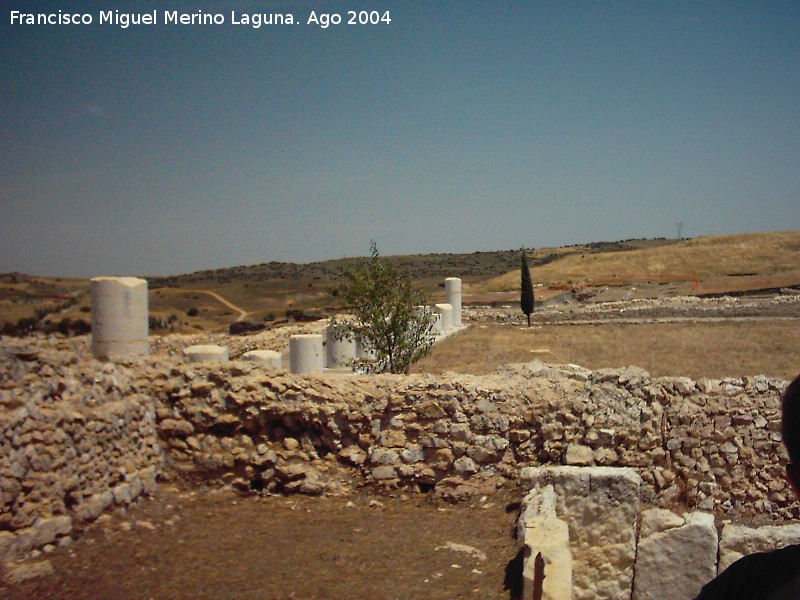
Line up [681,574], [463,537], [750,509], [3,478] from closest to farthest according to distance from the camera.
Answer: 1. [681,574]
2. [3,478]
3. [463,537]
4. [750,509]

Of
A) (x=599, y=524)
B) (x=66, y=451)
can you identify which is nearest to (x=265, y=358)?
(x=66, y=451)

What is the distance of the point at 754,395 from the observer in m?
8.18

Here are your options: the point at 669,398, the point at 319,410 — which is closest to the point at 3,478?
the point at 319,410

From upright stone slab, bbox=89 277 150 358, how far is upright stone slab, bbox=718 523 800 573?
9.77 meters

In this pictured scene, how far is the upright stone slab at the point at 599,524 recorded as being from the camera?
5.43 metres

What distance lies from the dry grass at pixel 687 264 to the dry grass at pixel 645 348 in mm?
25886

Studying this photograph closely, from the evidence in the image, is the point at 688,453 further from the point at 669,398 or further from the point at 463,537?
the point at 463,537

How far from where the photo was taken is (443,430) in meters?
8.07

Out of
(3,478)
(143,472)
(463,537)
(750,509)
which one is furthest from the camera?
(750,509)

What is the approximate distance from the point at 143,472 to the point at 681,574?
18.5ft

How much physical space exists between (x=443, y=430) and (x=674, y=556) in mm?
3361

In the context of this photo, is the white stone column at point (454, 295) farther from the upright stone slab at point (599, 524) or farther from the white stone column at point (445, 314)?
the upright stone slab at point (599, 524)

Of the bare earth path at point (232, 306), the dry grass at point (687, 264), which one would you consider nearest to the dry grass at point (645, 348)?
the bare earth path at point (232, 306)

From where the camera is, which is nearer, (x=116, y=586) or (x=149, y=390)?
(x=116, y=586)
